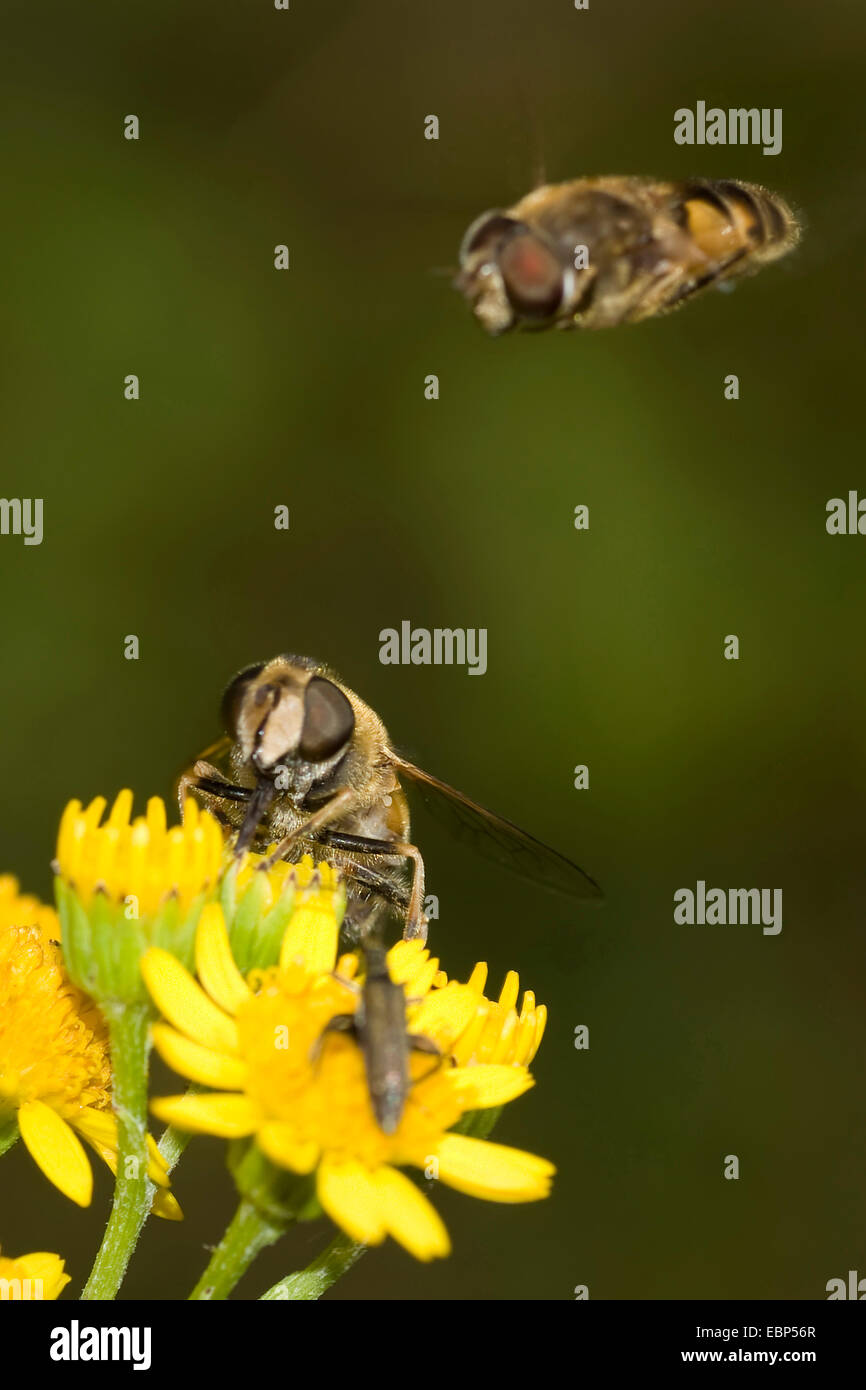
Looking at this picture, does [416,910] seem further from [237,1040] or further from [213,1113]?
[213,1113]

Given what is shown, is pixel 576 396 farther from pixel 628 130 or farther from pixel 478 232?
pixel 478 232

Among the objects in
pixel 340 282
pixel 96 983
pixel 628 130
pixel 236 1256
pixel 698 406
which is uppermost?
pixel 628 130

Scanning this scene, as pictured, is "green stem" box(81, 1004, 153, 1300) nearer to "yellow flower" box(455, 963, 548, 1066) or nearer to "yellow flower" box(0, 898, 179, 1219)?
"yellow flower" box(0, 898, 179, 1219)

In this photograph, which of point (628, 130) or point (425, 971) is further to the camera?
point (628, 130)

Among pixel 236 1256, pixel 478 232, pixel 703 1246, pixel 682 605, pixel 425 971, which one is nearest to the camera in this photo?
pixel 236 1256

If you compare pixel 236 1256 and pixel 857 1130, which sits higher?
pixel 236 1256

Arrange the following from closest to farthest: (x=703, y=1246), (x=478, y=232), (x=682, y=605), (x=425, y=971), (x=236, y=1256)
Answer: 1. (x=236, y=1256)
2. (x=425, y=971)
3. (x=478, y=232)
4. (x=703, y=1246)
5. (x=682, y=605)

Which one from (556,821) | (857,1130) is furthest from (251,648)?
(857,1130)
